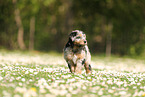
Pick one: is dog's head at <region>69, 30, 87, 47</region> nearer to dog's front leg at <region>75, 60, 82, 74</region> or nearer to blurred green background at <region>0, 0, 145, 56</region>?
dog's front leg at <region>75, 60, 82, 74</region>

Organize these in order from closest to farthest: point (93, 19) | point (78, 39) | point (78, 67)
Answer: point (78, 39) < point (78, 67) < point (93, 19)

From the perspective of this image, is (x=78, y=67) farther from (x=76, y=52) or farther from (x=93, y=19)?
(x=93, y=19)

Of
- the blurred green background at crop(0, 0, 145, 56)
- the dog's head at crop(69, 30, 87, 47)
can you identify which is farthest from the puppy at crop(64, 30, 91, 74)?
the blurred green background at crop(0, 0, 145, 56)

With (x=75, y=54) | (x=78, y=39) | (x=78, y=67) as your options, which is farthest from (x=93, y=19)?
(x=78, y=39)

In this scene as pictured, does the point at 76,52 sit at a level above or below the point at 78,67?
above

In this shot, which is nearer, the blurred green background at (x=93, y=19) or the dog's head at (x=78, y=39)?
the dog's head at (x=78, y=39)

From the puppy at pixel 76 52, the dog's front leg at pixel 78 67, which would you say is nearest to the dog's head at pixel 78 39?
the puppy at pixel 76 52

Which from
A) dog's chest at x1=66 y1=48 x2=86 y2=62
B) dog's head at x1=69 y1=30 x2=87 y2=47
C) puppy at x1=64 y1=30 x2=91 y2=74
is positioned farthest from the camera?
dog's chest at x1=66 y1=48 x2=86 y2=62

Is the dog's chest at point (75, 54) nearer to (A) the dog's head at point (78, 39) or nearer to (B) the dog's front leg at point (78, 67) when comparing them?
(B) the dog's front leg at point (78, 67)

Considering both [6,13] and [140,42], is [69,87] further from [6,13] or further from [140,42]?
[6,13]

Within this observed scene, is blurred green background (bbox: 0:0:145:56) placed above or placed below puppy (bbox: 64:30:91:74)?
above

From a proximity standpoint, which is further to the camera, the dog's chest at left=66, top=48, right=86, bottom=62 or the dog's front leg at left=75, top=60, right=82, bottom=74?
the dog's front leg at left=75, top=60, right=82, bottom=74

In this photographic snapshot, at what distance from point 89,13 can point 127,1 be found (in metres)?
5.22

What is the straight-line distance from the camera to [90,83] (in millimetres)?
6922
